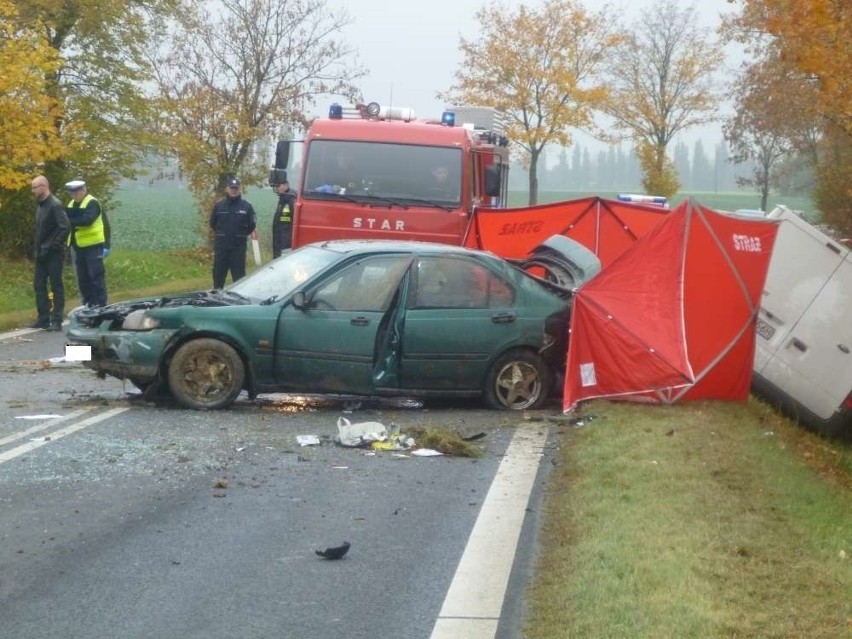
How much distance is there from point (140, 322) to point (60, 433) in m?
1.55

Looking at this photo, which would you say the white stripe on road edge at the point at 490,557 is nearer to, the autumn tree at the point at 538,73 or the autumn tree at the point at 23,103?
the autumn tree at the point at 23,103

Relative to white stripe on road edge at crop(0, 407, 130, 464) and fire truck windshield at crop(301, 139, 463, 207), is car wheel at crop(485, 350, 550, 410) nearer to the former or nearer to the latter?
white stripe on road edge at crop(0, 407, 130, 464)

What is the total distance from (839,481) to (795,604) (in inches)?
208

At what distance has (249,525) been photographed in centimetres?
741

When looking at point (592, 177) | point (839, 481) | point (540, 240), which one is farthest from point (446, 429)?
point (592, 177)

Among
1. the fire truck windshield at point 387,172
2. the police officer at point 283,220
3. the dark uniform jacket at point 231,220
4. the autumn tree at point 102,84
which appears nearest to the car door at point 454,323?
the fire truck windshield at point 387,172

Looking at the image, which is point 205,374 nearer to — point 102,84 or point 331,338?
point 331,338

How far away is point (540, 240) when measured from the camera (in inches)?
664

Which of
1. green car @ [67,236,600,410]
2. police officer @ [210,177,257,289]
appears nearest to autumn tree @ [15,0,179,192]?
police officer @ [210,177,257,289]

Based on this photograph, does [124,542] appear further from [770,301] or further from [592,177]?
[592,177]

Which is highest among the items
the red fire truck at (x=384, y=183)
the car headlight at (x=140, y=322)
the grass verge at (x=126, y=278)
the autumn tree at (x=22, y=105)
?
the autumn tree at (x=22, y=105)

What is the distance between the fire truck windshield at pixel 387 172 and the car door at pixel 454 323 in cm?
496

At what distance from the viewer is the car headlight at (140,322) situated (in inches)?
436

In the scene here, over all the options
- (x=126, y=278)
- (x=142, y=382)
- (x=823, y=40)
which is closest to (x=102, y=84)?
(x=126, y=278)
